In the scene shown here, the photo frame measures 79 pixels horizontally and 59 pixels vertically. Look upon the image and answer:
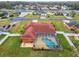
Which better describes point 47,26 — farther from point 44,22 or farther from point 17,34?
point 17,34

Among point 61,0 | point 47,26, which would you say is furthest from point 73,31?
point 61,0

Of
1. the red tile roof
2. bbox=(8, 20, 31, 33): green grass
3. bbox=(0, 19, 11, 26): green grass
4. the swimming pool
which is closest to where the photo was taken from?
the swimming pool

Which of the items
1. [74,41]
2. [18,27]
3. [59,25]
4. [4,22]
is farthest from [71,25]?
[4,22]

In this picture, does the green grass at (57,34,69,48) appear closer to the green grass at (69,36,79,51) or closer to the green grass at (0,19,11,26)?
the green grass at (69,36,79,51)

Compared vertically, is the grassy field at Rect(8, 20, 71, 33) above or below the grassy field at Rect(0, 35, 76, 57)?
above

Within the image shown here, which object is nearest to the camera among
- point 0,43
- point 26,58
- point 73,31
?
point 26,58

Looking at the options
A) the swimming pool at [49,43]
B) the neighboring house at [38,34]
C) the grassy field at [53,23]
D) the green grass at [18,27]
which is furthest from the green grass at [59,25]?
the green grass at [18,27]

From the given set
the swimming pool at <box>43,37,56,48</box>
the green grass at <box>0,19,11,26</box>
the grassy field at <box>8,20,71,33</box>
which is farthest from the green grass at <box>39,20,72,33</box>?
the green grass at <box>0,19,11,26</box>

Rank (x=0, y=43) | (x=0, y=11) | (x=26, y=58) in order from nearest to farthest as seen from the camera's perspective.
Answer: (x=26, y=58) < (x=0, y=43) < (x=0, y=11)
